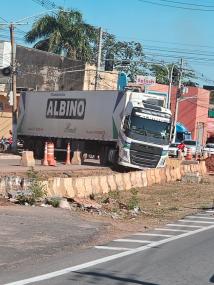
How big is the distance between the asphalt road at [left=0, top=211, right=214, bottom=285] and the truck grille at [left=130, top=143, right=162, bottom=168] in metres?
19.2

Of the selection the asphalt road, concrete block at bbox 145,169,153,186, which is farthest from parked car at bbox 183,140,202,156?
the asphalt road

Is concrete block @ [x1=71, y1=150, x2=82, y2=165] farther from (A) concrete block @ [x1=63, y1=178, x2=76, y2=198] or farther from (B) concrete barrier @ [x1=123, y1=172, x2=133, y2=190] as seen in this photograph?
(A) concrete block @ [x1=63, y1=178, x2=76, y2=198]

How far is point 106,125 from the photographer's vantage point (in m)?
34.2

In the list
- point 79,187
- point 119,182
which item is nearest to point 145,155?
point 119,182

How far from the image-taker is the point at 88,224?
1425cm

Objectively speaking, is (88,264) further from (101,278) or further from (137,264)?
(101,278)

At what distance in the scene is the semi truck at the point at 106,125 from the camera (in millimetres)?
32469

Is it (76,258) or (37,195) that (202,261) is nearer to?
(76,258)

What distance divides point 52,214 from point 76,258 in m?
5.13

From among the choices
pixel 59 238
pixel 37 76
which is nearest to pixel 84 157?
pixel 37 76

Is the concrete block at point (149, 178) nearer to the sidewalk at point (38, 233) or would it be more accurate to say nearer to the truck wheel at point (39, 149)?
the truck wheel at point (39, 149)

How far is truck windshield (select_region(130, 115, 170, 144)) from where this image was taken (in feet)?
106

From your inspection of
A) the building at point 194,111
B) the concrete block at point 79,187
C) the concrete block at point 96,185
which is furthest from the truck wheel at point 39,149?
the building at point 194,111

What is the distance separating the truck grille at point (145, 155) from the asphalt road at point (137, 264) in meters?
19.2
